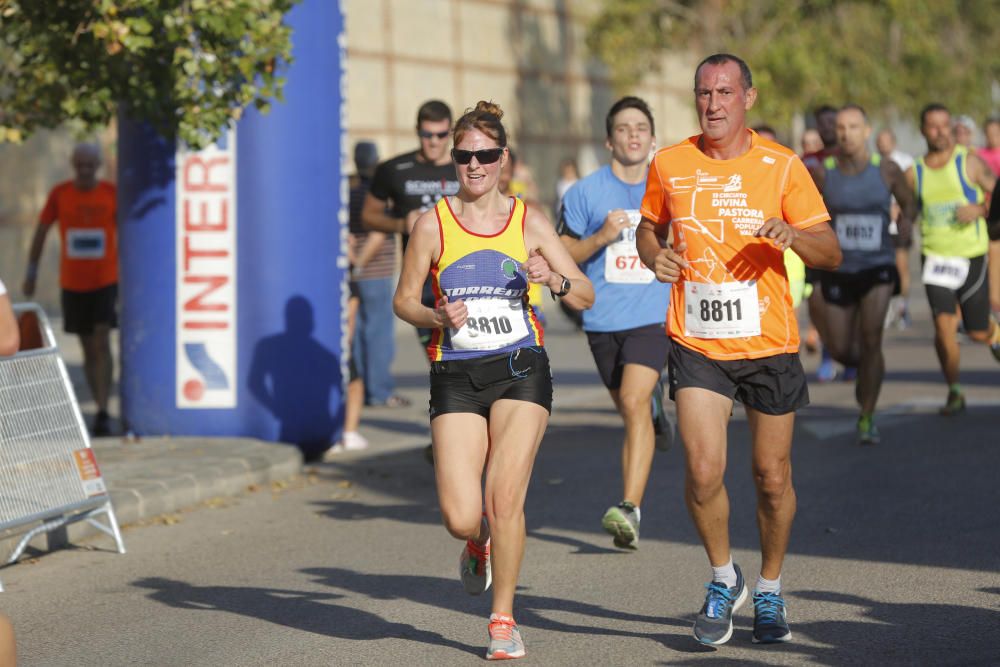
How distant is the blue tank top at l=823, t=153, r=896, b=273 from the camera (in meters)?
11.3

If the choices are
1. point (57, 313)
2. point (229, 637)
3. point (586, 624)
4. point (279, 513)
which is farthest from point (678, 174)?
point (57, 313)

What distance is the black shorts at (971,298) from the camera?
40.6 feet

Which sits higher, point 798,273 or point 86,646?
point 798,273

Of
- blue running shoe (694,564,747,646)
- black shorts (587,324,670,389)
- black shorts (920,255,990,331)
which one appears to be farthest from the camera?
black shorts (920,255,990,331)

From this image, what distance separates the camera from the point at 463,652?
20.4 ft

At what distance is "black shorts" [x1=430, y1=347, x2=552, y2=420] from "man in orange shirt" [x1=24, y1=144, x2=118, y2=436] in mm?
7093

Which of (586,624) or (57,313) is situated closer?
(586,624)

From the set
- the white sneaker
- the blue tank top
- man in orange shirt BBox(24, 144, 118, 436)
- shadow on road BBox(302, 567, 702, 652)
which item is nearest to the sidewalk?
the white sneaker

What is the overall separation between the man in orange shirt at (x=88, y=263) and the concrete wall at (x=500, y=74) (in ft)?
37.4

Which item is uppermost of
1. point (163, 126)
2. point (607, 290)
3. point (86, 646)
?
point (163, 126)

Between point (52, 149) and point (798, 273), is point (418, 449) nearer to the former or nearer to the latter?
point (798, 273)

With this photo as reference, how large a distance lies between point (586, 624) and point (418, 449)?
17.9 feet

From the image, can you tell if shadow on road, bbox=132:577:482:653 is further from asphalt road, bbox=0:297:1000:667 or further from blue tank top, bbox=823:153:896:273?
blue tank top, bbox=823:153:896:273

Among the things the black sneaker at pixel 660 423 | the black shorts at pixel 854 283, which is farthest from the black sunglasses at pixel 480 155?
the black shorts at pixel 854 283
